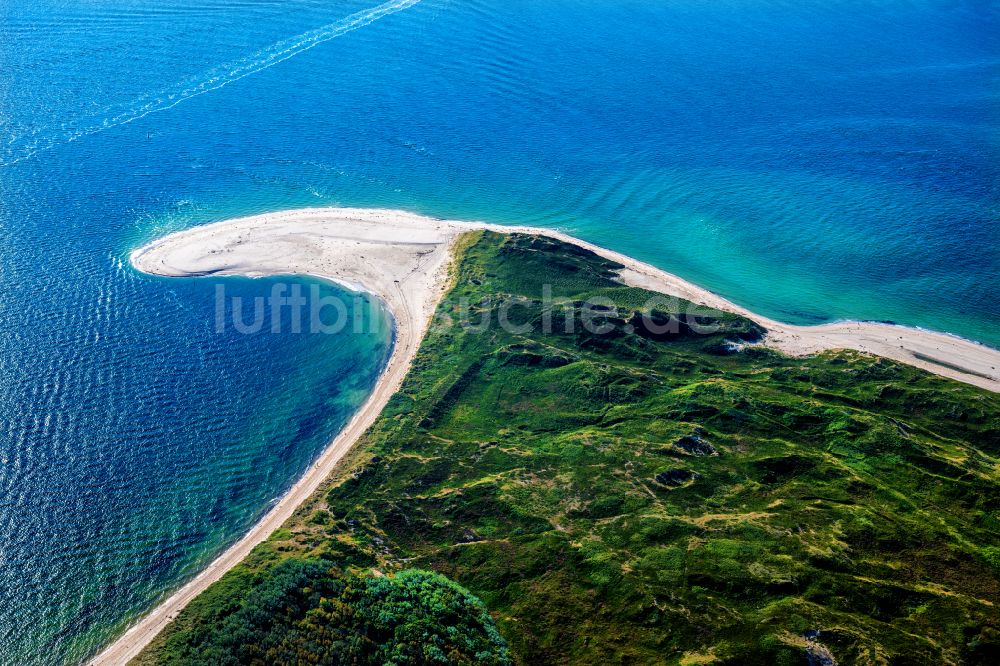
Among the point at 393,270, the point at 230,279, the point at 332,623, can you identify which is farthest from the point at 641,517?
the point at 230,279

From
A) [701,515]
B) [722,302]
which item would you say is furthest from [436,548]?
[722,302]

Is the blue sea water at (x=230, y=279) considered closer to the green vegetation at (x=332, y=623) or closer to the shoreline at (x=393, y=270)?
the shoreline at (x=393, y=270)

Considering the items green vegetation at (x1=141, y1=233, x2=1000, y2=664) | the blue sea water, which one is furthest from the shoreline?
green vegetation at (x1=141, y1=233, x2=1000, y2=664)

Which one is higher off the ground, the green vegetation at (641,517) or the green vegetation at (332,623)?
the green vegetation at (641,517)

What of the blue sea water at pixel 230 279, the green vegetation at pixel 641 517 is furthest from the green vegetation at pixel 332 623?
the blue sea water at pixel 230 279

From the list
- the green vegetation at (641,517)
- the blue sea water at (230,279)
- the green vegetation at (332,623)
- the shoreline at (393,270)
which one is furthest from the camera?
the shoreline at (393,270)

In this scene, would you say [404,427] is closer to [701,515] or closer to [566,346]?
[566,346]

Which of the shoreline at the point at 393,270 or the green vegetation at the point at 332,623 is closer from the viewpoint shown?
the green vegetation at the point at 332,623
